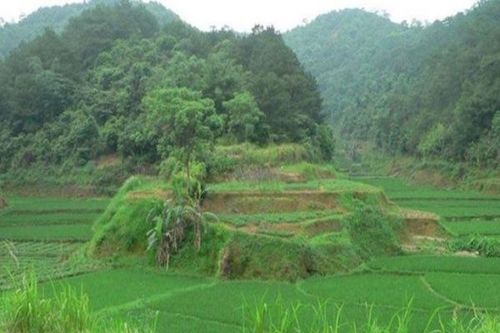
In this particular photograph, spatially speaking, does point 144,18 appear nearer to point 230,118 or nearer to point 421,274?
point 230,118

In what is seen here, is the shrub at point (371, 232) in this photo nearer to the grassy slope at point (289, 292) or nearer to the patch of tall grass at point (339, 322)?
the grassy slope at point (289, 292)

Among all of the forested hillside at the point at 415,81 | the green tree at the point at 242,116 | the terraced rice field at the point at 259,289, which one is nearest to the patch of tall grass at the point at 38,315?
the terraced rice field at the point at 259,289

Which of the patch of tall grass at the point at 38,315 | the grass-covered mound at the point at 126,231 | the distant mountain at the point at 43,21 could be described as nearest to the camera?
the patch of tall grass at the point at 38,315

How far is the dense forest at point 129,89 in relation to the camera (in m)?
42.3

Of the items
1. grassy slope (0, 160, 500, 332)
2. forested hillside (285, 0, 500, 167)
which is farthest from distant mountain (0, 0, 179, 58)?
grassy slope (0, 160, 500, 332)

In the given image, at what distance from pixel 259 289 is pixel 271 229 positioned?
5.56 meters

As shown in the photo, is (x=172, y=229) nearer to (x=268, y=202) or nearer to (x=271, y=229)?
(x=271, y=229)

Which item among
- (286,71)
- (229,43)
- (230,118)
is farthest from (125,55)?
(230,118)

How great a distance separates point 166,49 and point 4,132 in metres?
14.2

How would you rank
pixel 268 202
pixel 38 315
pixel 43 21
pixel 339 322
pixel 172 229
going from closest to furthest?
1. pixel 38 315
2. pixel 339 322
3. pixel 172 229
4. pixel 268 202
5. pixel 43 21

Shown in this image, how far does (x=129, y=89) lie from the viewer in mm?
50938

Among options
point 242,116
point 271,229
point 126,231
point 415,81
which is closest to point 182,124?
point 126,231

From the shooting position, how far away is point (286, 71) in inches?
1892

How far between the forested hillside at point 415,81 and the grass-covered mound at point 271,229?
23930 millimetres
